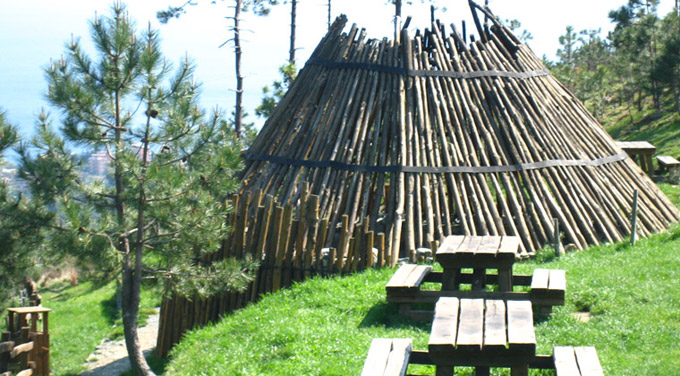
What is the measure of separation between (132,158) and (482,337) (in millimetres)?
5381

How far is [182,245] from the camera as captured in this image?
9.97 m

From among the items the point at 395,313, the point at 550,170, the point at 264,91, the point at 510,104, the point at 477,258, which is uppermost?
the point at 264,91

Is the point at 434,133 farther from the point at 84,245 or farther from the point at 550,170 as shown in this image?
the point at 84,245

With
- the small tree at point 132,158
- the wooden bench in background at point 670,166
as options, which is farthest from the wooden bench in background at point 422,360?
the wooden bench in background at point 670,166

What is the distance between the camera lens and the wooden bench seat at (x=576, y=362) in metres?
4.93

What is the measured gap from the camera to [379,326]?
8.04 m

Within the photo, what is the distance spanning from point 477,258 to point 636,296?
1752 millimetres

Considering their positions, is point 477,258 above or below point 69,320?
above

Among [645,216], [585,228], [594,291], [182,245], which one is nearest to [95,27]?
[182,245]

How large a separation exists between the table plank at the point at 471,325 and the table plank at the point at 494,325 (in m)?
0.03

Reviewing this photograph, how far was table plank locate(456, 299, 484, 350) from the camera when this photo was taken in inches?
194

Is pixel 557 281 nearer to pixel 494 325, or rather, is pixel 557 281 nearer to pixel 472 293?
pixel 472 293

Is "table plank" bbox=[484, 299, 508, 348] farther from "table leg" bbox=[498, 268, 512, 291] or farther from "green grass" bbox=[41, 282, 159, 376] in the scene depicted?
"green grass" bbox=[41, 282, 159, 376]

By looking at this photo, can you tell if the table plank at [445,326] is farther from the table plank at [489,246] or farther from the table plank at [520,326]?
the table plank at [489,246]
